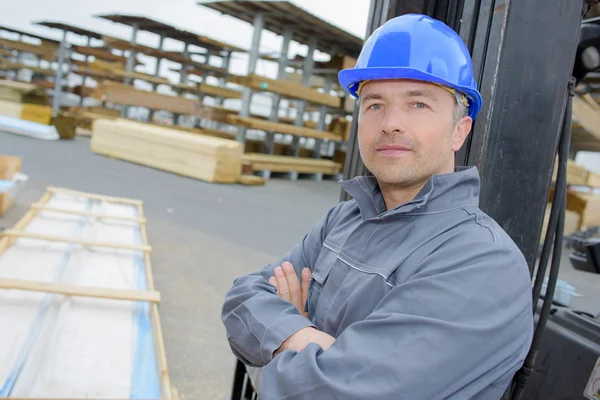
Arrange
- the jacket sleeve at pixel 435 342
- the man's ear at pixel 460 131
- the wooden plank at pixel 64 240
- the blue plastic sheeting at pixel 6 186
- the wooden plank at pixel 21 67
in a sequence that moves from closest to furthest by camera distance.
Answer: the jacket sleeve at pixel 435 342 → the man's ear at pixel 460 131 → the wooden plank at pixel 64 240 → the blue plastic sheeting at pixel 6 186 → the wooden plank at pixel 21 67

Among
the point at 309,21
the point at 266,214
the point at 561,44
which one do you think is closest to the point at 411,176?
the point at 561,44

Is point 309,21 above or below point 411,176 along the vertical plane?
above

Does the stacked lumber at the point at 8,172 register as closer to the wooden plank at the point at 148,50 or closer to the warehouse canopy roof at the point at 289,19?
the warehouse canopy roof at the point at 289,19

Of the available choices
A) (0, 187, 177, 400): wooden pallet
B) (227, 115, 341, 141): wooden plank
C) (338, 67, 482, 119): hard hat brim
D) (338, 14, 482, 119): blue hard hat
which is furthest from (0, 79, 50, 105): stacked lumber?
(338, 14, 482, 119): blue hard hat

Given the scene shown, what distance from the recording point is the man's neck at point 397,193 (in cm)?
145

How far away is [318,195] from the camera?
33.7 ft

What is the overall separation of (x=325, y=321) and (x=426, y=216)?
1.36 feet

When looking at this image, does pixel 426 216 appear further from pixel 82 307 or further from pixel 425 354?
pixel 82 307

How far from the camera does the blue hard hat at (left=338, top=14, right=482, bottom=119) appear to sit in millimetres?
1333

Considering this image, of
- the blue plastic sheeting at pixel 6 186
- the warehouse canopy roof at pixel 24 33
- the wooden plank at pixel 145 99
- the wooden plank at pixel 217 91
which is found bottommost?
the blue plastic sheeting at pixel 6 186

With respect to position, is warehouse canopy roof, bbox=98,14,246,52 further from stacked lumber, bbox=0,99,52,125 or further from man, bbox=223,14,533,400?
man, bbox=223,14,533,400

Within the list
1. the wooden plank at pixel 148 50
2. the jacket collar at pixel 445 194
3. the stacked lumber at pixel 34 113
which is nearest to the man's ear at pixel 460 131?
the jacket collar at pixel 445 194

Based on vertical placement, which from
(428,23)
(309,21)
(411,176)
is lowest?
(411,176)

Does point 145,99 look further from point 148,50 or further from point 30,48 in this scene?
point 30,48
